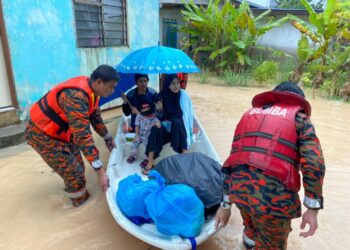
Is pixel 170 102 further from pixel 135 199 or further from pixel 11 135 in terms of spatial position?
pixel 11 135

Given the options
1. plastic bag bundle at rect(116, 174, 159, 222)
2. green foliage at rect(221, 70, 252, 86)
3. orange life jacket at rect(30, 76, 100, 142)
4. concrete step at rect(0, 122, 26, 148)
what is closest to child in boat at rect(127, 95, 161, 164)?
orange life jacket at rect(30, 76, 100, 142)

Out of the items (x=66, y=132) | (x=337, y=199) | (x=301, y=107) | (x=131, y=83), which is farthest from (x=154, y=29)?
(x=301, y=107)

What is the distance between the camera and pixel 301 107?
158 cm

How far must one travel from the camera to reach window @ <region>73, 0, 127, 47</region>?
5.64 m

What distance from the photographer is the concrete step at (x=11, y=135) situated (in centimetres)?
436

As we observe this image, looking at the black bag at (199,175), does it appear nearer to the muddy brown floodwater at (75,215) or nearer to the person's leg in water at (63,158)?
the muddy brown floodwater at (75,215)

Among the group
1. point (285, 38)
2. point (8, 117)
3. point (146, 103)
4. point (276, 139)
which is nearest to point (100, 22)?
point (8, 117)

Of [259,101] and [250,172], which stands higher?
[259,101]

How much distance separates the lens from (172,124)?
3533mm

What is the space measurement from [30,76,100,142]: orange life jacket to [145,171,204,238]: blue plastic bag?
1.09 meters

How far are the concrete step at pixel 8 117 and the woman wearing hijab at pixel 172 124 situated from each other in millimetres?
2756

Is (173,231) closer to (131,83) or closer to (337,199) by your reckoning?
(337,199)

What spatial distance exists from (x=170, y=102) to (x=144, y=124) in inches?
18.3

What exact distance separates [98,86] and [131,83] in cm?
212
